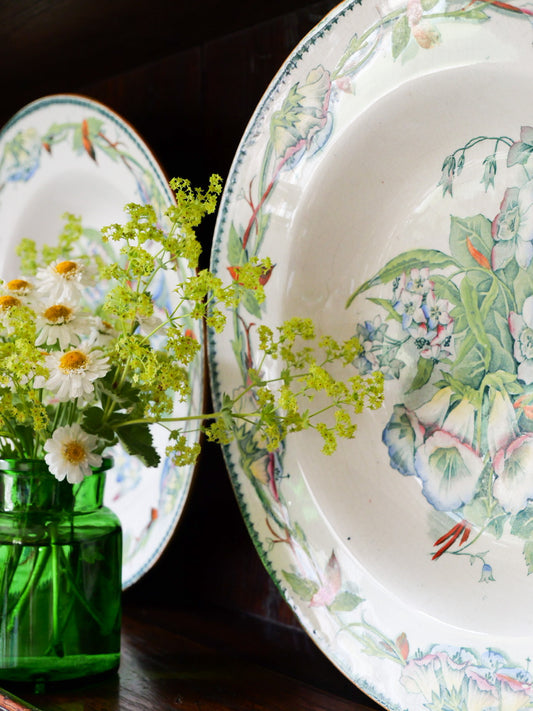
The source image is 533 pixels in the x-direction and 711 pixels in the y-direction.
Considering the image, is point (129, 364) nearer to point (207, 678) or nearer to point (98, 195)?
point (207, 678)

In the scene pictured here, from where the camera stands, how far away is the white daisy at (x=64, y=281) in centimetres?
64

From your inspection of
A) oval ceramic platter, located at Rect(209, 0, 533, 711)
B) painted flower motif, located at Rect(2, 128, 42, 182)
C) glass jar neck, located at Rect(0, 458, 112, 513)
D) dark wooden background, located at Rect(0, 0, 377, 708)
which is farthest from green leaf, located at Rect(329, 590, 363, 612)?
painted flower motif, located at Rect(2, 128, 42, 182)

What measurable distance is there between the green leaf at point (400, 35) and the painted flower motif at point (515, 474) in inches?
10.5

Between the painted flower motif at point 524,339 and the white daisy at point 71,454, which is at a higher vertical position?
the painted flower motif at point 524,339

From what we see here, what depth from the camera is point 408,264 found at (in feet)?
2.00

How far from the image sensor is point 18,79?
1009 mm

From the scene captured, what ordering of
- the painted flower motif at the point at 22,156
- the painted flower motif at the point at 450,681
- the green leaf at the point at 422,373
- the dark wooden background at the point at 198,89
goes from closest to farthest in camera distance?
the painted flower motif at the point at 450,681, the green leaf at the point at 422,373, the dark wooden background at the point at 198,89, the painted flower motif at the point at 22,156

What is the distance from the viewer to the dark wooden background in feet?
2.43

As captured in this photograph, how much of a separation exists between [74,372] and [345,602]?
0.25 meters

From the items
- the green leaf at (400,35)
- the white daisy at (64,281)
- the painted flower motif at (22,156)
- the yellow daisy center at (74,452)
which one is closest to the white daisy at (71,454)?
the yellow daisy center at (74,452)

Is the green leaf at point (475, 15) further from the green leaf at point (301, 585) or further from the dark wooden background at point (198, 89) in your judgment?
the green leaf at point (301, 585)

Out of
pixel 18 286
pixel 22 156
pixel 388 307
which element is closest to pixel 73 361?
pixel 18 286

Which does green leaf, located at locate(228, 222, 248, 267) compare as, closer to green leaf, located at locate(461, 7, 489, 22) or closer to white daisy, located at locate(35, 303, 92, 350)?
white daisy, located at locate(35, 303, 92, 350)

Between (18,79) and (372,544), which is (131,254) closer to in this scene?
(372,544)
